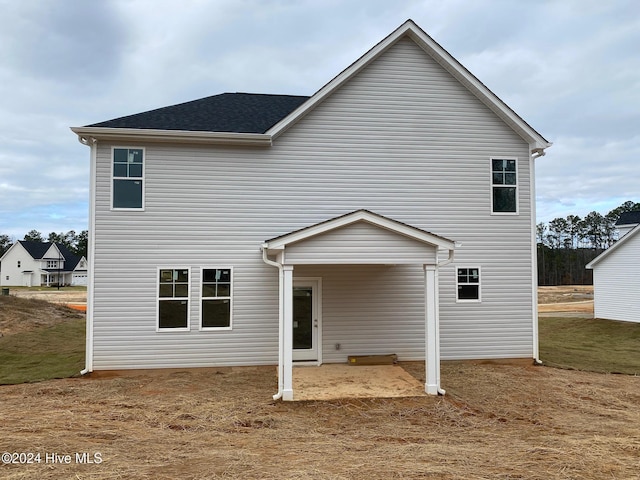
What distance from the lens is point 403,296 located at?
11.4 m

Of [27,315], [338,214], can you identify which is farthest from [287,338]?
[27,315]

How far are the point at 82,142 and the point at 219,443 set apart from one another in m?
8.15

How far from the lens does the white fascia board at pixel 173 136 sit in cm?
1029

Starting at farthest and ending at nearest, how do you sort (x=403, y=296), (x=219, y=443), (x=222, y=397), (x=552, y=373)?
(x=403, y=296) → (x=552, y=373) → (x=222, y=397) → (x=219, y=443)

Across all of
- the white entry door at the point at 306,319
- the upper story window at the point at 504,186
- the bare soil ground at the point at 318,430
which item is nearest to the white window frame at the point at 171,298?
the bare soil ground at the point at 318,430

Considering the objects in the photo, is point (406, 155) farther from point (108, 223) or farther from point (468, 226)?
point (108, 223)

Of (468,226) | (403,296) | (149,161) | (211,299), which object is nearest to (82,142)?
(149,161)

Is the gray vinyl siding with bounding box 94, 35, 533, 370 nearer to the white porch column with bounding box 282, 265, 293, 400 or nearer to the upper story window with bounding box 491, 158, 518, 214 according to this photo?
the upper story window with bounding box 491, 158, 518, 214

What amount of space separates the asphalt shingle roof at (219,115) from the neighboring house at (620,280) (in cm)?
1844

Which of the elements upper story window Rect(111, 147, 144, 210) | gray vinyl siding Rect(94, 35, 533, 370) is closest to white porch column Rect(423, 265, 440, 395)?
gray vinyl siding Rect(94, 35, 533, 370)

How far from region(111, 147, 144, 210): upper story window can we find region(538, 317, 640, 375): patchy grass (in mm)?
11868

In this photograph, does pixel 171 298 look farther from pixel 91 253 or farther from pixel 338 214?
pixel 338 214

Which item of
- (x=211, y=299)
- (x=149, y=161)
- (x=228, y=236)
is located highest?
(x=149, y=161)

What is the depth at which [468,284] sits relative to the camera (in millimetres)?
11680
